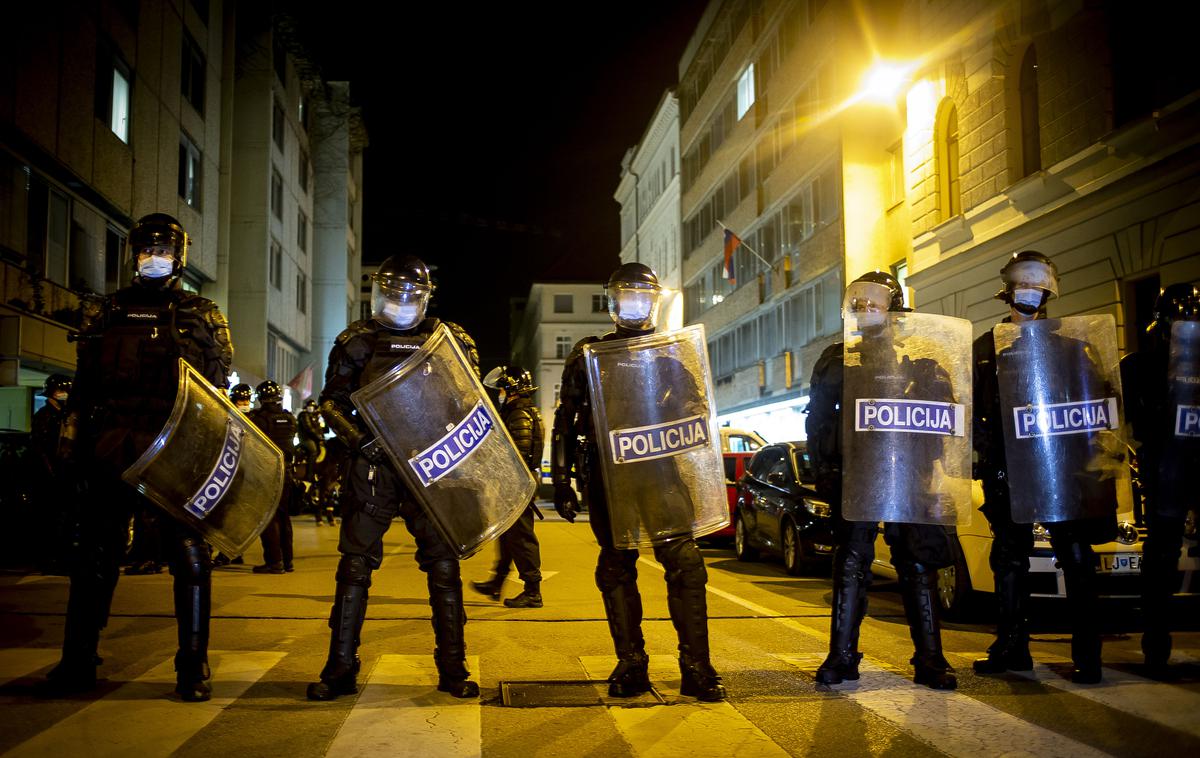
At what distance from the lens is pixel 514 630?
7.52m

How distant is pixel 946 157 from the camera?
2102 cm

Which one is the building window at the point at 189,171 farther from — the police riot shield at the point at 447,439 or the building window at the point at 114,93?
the police riot shield at the point at 447,439

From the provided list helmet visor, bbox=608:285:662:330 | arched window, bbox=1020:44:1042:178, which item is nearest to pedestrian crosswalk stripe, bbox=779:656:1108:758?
helmet visor, bbox=608:285:662:330

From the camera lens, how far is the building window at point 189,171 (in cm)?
2669

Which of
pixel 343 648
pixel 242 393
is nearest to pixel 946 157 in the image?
pixel 242 393

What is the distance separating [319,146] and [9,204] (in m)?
39.7

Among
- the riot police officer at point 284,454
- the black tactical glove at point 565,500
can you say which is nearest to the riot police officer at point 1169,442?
the black tactical glove at point 565,500

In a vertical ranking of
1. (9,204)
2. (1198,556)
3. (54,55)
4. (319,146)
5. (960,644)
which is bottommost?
(960,644)

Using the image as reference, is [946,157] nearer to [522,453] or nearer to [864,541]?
[522,453]

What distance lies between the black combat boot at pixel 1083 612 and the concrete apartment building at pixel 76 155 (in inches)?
523

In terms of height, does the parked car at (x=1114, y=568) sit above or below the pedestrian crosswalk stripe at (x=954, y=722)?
above

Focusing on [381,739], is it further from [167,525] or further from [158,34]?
[158,34]

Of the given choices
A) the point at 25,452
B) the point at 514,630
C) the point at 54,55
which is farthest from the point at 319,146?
the point at 514,630

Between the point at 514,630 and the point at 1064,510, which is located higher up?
the point at 1064,510
